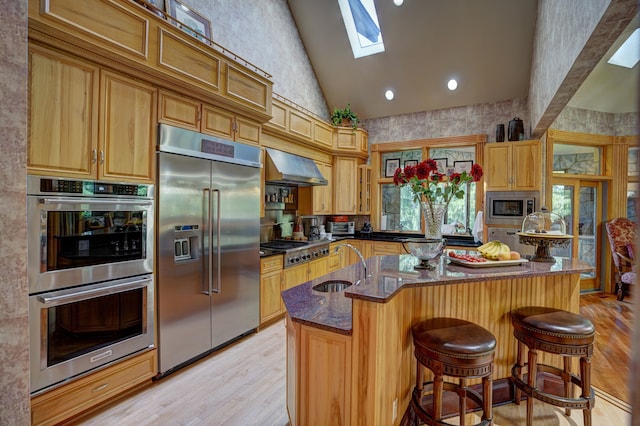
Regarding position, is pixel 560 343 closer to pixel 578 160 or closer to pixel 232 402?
pixel 232 402

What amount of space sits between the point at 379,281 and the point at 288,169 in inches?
104

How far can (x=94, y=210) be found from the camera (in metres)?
2.14

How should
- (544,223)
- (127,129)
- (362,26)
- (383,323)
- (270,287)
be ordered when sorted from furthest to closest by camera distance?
(362,26) < (270,287) < (544,223) < (127,129) < (383,323)

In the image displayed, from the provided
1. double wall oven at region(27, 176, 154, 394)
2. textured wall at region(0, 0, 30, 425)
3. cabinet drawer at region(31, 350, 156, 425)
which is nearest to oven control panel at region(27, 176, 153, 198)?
double wall oven at region(27, 176, 154, 394)

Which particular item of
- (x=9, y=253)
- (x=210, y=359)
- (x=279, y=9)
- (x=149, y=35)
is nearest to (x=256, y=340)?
(x=210, y=359)

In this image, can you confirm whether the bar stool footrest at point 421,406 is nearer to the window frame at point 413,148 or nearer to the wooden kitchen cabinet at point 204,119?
the wooden kitchen cabinet at point 204,119

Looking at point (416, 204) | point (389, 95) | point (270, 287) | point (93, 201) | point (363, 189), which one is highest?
point (389, 95)

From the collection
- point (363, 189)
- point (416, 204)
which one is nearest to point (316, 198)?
point (363, 189)

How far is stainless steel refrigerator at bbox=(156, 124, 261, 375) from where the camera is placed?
2.63 meters

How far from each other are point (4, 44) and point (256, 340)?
303 centimetres

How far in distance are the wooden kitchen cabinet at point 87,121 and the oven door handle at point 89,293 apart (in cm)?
76

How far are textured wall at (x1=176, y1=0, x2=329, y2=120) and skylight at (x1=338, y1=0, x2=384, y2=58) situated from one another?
2.89ft

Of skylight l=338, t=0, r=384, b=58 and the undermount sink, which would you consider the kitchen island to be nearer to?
the undermount sink

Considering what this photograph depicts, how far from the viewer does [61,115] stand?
6.60 ft
